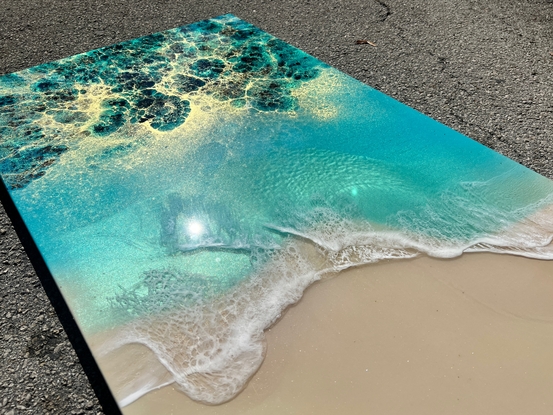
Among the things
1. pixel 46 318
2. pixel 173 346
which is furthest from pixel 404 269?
pixel 46 318

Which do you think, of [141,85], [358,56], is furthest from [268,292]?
[358,56]

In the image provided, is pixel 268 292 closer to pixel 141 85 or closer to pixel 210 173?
pixel 210 173

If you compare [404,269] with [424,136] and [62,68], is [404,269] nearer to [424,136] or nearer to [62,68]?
[424,136]

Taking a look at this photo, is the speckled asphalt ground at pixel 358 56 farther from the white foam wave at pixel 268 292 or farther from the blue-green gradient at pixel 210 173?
the white foam wave at pixel 268 292

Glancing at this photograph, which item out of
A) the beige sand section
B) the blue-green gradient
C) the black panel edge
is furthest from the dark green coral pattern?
the beige sand section

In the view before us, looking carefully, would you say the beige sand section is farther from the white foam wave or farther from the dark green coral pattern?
the dark green coral pattern

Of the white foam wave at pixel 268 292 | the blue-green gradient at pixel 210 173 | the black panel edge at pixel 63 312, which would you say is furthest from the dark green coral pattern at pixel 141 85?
the white foam wave at pixel 268 292
